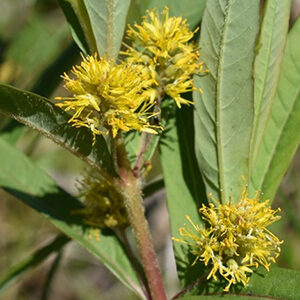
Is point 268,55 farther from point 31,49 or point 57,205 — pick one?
point 31,49

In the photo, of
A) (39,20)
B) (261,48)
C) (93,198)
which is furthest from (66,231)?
(39,20)

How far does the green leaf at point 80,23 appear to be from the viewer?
1717 millimetres

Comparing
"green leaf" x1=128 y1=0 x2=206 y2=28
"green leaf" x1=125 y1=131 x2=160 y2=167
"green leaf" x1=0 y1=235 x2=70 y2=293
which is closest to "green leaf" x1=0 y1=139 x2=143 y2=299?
"green leaf" x1=0 y1=235 x2=70 y2=293

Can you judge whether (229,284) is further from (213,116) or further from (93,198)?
(93,198)

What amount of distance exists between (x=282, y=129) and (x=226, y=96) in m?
0.36

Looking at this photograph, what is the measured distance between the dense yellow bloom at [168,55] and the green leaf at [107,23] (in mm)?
136

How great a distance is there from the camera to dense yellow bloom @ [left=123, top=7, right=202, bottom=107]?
1.95m

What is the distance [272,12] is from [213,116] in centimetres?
44

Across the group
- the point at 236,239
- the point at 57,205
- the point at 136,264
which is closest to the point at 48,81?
the point at 57,205

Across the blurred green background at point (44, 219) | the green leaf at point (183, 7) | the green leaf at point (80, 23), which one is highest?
the green leaf at point (183, 7)

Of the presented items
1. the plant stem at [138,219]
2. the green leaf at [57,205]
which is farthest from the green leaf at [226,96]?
the green leaf at [57,205]

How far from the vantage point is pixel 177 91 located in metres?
1.95

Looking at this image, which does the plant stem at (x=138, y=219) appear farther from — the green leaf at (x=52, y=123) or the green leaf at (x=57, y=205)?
the green leaf at (x=57, y=205)

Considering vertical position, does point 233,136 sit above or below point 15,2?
below
